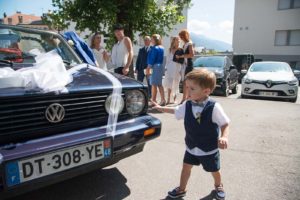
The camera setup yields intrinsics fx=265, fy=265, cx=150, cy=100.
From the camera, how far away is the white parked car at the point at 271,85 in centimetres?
807

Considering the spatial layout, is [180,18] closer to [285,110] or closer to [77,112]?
[285,110]

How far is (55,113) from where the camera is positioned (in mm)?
2047

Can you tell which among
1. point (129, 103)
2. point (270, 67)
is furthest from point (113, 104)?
point (270, 67)

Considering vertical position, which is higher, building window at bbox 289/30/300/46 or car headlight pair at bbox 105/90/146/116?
building window at bbox 289/30/300/46

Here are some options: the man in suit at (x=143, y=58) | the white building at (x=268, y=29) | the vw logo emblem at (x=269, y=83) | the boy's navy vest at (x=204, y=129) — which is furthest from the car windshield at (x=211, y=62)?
the white building at (x=268, y=29)

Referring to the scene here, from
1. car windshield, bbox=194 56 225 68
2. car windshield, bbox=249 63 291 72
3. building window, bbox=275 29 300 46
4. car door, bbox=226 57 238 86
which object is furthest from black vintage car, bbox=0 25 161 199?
building window, bbox=275 29 300 46

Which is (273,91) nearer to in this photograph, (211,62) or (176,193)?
(211,62)

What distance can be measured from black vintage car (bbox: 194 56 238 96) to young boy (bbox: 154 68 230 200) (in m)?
6.55

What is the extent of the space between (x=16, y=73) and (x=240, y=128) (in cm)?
388

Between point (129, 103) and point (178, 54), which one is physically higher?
point (178, 54)

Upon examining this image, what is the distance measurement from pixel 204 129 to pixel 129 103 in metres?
0.78

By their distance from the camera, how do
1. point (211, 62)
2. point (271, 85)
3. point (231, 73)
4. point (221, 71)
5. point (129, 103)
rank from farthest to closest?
point (231, 73)
point (211, 62)
point (221, 71)
point (271, 85)
point (129, 103)

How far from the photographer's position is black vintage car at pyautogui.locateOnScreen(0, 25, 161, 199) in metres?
1.81

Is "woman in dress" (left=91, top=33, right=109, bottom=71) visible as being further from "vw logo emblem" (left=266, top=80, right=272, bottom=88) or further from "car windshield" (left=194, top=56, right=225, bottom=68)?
"vw logo emblem" (left=266, top=80, right=272, bottom=88)
